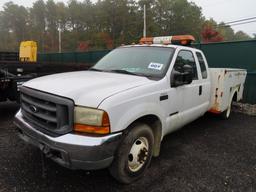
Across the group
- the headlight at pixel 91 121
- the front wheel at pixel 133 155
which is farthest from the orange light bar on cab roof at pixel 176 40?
the headlight at pixel 91 121

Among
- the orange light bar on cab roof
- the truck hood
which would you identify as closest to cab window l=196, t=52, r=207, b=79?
the orange light bar on cab roof

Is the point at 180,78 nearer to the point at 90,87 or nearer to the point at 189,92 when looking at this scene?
the point at 189,92

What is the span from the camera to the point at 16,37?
6259cm

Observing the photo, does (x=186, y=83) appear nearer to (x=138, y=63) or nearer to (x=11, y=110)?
(x=138, y=63)

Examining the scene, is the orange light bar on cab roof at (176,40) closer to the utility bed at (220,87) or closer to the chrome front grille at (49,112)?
the utility bed at (220,87)

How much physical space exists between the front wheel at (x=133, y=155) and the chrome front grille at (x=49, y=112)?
0.68 meters

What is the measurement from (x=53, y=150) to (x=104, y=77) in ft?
4.06

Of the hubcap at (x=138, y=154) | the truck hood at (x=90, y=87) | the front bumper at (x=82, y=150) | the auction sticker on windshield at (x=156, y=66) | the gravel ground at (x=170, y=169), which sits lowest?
the gravel ground at (x=170, y=169)

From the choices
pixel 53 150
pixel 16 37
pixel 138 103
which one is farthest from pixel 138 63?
pixel 16 37

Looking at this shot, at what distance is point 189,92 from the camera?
158 inches

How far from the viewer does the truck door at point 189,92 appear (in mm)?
3847

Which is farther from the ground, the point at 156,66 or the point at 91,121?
the point at 156,66

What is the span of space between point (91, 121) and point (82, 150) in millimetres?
308

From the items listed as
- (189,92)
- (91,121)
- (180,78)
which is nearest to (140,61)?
(180,78)
